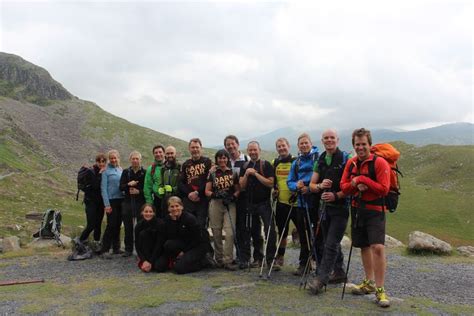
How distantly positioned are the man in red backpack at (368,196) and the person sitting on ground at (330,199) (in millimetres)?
433

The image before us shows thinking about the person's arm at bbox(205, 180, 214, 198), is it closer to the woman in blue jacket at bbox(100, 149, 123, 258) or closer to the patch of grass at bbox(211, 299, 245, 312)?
the patch of grass at bbox(211, 299, 245, 312)

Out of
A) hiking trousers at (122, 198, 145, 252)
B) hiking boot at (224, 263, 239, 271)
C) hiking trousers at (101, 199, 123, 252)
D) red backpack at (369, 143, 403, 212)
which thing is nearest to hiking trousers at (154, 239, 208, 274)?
hiking boot at (224, 263, 239, 271)

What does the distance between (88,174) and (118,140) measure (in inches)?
4994

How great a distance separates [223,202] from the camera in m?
11.2

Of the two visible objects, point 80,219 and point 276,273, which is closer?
point 276,273

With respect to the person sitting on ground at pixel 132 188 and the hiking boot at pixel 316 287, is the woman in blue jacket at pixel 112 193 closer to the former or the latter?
the person sitting on ground at pixel 132 188

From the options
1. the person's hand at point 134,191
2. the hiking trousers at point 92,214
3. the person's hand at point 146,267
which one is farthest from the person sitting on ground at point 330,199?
the hiking trousers at point 92,214

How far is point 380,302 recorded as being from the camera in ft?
25.8

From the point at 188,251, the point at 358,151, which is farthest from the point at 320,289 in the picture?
the point at 188,251

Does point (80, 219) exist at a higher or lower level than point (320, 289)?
lower

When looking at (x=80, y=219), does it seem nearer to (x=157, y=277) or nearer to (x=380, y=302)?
(x=157, y=277)

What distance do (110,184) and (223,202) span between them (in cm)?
462

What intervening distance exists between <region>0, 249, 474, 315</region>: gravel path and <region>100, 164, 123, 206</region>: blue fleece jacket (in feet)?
7.12

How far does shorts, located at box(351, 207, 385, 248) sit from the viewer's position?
8016mm
